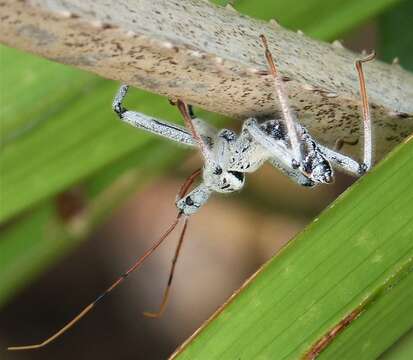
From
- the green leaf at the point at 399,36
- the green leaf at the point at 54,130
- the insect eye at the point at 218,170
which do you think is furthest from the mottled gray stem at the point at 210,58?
the green leaf at the point at 54,130

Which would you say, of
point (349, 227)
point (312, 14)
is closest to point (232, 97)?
point (349, 227)

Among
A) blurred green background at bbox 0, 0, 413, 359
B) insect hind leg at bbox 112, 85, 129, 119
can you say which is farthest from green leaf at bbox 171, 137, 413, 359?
insect hind leg at bbox 112, 85, 129, 119

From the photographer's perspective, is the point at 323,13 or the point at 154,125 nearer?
the point at 154,125

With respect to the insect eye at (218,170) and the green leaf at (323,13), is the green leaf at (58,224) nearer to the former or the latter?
the green leaf at (323,13)

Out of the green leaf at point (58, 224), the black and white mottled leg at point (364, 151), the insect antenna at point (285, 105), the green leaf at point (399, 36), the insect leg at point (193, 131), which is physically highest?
the green leaf at point (399, 36)

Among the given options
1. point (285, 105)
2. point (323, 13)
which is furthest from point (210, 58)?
point (323, 13)

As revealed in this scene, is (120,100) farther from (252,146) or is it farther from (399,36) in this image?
(399,36)
